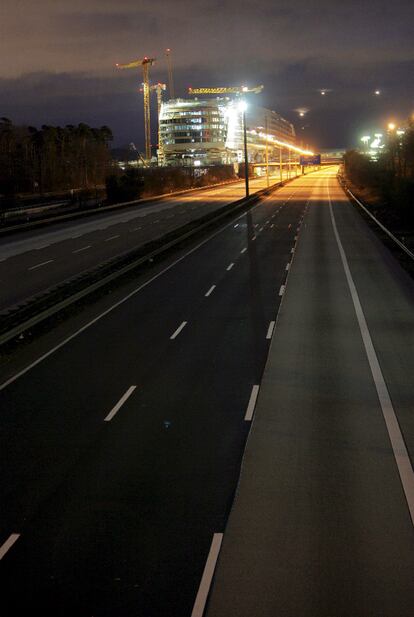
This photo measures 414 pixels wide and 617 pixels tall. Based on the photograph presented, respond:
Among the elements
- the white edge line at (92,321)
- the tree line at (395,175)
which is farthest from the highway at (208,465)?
the tree line at (395,175)

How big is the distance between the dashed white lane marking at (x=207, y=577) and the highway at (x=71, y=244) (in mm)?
16554

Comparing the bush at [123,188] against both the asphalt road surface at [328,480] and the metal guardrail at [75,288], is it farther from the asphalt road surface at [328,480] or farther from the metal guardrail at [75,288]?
the asphalt road surface at [328,480]

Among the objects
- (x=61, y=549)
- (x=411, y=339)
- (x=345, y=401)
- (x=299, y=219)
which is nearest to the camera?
(x=61, y=549)

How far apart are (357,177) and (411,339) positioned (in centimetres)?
10657

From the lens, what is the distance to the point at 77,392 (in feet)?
47.9

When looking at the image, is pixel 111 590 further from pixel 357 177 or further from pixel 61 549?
pixel 357 177

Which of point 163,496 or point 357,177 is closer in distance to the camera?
point 163,496

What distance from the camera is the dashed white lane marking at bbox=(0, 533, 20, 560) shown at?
830 centimetres

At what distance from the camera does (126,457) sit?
443 inches

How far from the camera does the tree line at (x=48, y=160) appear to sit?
387 ft

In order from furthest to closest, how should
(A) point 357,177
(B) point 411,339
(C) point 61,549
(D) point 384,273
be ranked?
(A) point 357,177 → (D) point 384,273 → (B) point 411,339 → (C) point 61,549

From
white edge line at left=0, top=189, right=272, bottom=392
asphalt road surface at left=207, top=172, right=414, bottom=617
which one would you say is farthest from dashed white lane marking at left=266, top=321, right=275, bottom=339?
white edge line at left=0, top=189, right=272, bottom=392

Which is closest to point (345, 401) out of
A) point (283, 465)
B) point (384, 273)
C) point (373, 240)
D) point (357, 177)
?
point (283, 465)

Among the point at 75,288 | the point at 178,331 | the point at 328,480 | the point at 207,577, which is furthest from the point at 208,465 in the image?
the point at 75,288
